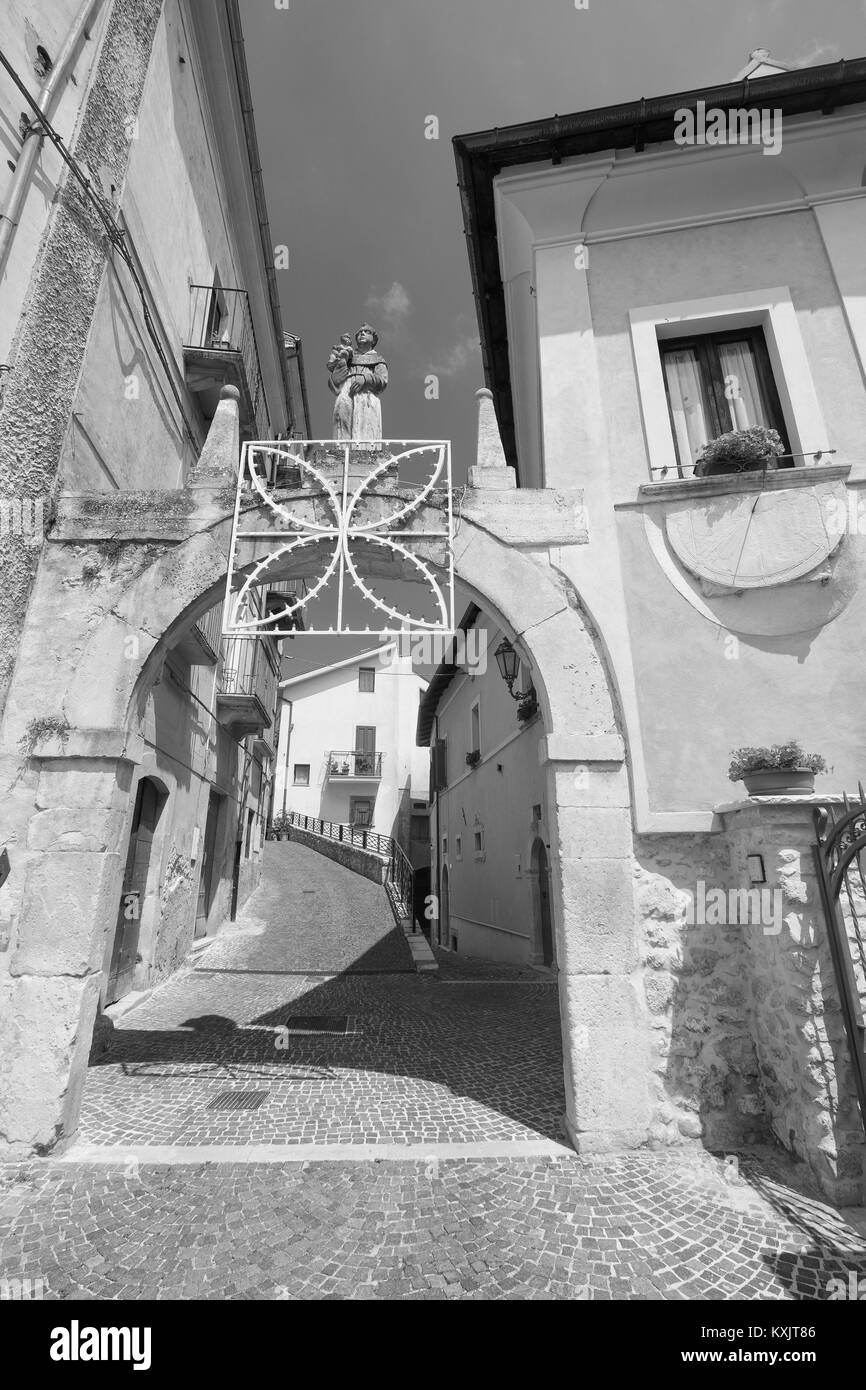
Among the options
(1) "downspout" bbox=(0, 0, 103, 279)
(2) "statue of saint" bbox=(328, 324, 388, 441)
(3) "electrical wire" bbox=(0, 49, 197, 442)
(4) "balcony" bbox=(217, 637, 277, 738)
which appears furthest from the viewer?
(4) "balcony" bbox=(217, 637, 277, 738)

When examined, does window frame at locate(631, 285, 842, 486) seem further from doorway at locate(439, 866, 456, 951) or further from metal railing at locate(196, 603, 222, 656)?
doorway at locate(439, 866, 456, 951)

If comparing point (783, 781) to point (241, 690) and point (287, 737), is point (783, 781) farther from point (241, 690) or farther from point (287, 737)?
point (287, 737)

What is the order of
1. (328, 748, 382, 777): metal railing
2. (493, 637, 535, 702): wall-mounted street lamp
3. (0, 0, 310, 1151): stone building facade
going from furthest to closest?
1. (328, 748, 382, 777): metal railing
2. (493, 637, 535, 702): wall-mounted street lamp
3. (0, 0, 310, 1151): stone building facade

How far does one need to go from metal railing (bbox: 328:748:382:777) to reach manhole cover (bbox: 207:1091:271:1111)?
2521 cm

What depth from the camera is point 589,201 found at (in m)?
6.23

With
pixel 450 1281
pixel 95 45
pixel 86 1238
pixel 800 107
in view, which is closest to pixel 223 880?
pixel 86 1238

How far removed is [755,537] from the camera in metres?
4.92

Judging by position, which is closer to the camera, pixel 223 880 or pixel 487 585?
pixel 487 585

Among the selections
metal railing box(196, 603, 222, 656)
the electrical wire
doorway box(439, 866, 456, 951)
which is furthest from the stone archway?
doorway box(439, 866, 456, 951)

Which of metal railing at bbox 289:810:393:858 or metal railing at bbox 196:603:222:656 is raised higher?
metal railing at bbox 196:603:222:656

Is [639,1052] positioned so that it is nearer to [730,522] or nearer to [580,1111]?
[580,1111]

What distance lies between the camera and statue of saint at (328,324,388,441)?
19.5 ft

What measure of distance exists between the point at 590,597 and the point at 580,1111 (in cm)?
365

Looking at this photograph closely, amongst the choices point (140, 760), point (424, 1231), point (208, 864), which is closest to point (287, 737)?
point (208, 864)
